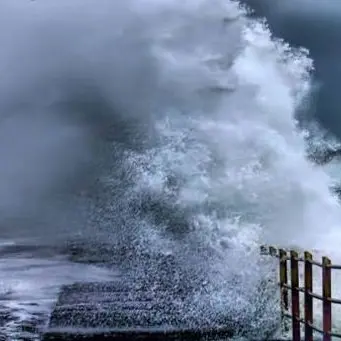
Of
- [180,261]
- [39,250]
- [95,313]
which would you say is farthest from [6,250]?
[95,313]

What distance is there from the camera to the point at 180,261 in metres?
31.0

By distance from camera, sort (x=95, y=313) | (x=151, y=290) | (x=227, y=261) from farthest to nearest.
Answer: (x=227, y=261) < (x=151, y=290) < (x=95, y=313)

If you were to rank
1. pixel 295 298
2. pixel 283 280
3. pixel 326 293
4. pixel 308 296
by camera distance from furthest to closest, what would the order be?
pixel 283 280 < pixel 295 298 < pixel 308 296 < pixel 326 293

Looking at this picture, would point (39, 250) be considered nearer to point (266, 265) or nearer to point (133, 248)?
point (133, 248)

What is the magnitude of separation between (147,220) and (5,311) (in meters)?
28.5

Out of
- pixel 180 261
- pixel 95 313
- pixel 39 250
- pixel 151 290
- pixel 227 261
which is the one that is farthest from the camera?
pixel 39 250

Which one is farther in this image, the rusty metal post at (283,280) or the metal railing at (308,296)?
the rusty metal post at (283,280)

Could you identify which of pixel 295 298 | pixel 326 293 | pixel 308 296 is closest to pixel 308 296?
pixel 308 296

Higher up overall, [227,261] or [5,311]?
[227,261]

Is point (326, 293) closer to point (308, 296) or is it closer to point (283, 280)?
point (308, 296)

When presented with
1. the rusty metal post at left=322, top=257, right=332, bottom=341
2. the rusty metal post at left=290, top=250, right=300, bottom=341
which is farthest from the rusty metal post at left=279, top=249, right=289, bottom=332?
the rusty metal post at left=322, top=257, right=332, bottom=341

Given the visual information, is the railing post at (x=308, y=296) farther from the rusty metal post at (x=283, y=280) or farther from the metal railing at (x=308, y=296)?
the rusty metal post at (x=283, y=280)

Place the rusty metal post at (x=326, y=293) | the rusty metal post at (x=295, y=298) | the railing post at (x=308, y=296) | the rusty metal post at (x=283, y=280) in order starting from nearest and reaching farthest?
the rusty metal post at (x=326, y=293) → the railing post at (x=308, y=296) → the rusty metal post at (x=295, y=298) → the rusty metal post at (x=283, y=280)

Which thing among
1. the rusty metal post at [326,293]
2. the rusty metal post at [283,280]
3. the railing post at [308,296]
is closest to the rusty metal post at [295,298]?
the railing post at [308,296]
